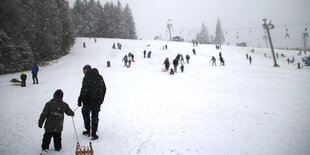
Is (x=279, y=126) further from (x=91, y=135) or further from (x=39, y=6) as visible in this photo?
(x=39, y=6)

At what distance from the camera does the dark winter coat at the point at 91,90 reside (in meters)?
4.68

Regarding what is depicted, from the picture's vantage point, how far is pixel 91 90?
15.4 feet

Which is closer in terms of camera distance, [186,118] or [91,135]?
[91,135]

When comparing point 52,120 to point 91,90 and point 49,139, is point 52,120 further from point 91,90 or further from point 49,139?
point 91,90

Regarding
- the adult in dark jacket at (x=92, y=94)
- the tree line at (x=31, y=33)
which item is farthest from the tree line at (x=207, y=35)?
the adult in dark jacket at (x=92, y=94)

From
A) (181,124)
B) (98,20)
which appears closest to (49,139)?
(181,124)

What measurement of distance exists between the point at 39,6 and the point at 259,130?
124 ft

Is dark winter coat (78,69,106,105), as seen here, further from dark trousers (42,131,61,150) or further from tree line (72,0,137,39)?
tree line (72,0,137,39)

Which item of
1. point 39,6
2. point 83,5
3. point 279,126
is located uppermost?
point 83,5

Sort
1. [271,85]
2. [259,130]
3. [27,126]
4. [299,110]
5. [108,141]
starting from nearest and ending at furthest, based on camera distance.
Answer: [108,141] → [259,130] → [27,126] → [299,110] → [271,85]

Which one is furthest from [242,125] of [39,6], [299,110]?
[39,6]

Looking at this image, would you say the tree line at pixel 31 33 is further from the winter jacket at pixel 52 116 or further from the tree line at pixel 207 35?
the tree line at pixel 207 35

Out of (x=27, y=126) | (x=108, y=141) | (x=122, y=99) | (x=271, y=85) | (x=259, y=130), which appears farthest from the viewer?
(x=271, y=85)

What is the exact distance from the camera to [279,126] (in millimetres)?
6125
